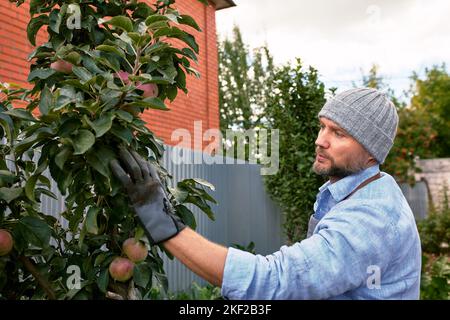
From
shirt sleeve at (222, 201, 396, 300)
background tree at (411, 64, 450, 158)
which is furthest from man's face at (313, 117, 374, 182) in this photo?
background tree at (411, 64, 450, 158)

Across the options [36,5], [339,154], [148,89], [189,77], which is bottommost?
[339,154]

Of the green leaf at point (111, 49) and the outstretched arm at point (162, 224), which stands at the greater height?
the green leaf at point (111, 49)

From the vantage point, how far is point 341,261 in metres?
1.27

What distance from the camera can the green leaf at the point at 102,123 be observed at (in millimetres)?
1318

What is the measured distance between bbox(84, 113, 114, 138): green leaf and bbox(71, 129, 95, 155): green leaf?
0.9 inches

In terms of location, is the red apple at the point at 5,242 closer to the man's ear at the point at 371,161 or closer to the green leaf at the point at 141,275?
the green leaf at the point at 141,275

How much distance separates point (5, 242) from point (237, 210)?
5.24 m

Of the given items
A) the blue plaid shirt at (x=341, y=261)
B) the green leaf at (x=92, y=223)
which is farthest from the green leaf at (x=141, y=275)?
the blue plaid shirt at (x=341, y=261)

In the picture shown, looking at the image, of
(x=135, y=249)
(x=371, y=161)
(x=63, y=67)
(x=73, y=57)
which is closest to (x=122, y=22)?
(x=73, y=57)

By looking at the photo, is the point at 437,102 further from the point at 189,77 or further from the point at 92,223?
the point at 92,223

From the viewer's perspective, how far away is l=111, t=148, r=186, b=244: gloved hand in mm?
1364

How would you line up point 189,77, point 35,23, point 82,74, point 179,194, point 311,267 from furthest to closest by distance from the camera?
point 189,77
point 35,23
point 179,194
point 82,74
point 311,267

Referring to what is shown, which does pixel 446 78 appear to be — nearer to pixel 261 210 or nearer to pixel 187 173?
pixel 261 210
